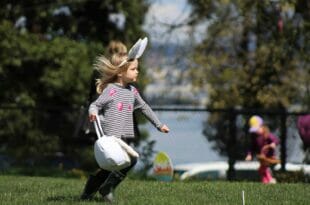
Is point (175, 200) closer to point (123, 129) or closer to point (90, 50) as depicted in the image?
point (123, 129)

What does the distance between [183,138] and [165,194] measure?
8.28 metres

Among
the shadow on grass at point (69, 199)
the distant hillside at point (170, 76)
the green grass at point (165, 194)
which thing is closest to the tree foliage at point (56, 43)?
the distant hillside at point (170, 76)

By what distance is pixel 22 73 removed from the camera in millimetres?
23484

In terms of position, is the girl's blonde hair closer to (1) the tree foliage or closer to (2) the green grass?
(2) the green grass

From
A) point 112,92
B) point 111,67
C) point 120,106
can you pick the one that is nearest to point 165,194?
point 120,106

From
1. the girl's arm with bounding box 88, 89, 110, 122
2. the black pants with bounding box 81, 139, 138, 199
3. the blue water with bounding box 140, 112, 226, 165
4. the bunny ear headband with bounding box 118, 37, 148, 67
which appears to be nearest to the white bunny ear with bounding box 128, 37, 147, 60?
the bunny ear headband with bounding box 118, 37, 148, 67

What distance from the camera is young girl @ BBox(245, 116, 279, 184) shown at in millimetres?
16250

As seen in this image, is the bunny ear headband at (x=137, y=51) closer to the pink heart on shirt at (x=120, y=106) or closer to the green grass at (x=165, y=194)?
the pink heart on shirt at (x=120, y=106)

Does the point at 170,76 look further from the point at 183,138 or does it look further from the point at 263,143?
the point at 263,143

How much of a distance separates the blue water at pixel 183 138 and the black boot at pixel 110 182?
862 centimetres

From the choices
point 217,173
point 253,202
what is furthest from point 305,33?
point 253,202

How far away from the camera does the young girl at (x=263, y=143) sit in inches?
640

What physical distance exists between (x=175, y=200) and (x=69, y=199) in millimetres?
1103

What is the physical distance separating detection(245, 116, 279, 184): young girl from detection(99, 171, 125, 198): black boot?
24.5 ft
